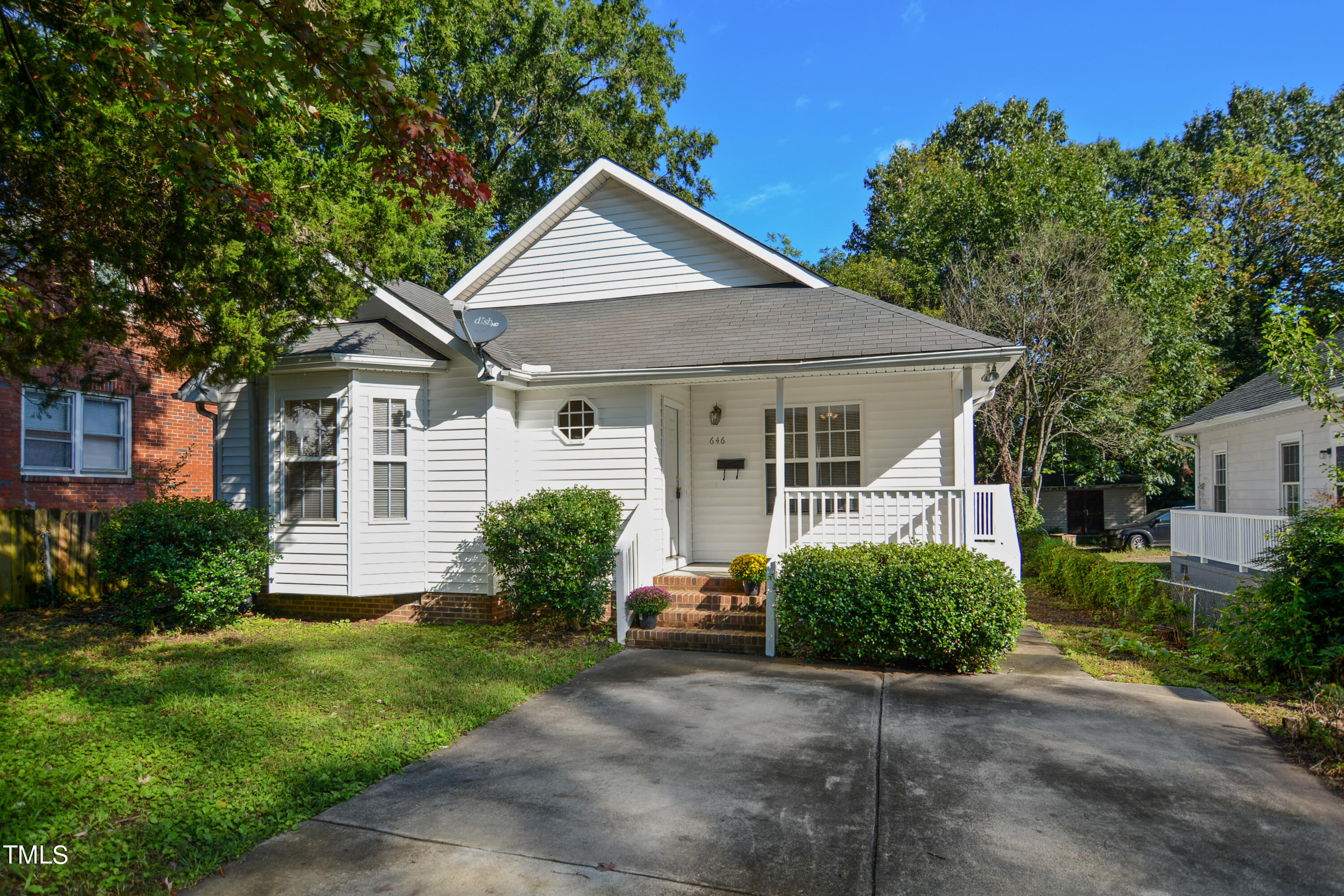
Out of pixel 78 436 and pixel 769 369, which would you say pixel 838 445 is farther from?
pixel 78 436

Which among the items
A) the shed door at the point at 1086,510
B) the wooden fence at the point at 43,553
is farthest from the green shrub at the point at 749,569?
the shed door at the point at 1086,510

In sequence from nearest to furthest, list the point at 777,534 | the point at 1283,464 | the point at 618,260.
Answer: the point at 777,534, the point at 618,260, the point at 1283,464

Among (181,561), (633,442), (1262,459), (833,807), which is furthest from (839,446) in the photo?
(1262,459)

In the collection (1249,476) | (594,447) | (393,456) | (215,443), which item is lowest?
(1249,476)

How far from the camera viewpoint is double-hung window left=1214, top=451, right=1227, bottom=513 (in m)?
15.8

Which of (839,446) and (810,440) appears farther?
(810,440)

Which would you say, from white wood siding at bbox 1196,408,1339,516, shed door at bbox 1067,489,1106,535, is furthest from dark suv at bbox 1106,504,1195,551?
white wood siding at bbox 1196,408,1339,516

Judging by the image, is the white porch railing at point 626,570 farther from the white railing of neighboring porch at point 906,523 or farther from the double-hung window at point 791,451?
the double-hung window at point 791,451

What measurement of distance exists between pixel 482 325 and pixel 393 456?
217cm

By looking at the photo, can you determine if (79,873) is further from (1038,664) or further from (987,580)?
(1038,664)

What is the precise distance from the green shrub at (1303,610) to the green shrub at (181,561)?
1091 centimetres

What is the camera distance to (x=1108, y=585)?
10.8m

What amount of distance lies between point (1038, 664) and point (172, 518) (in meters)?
9.98

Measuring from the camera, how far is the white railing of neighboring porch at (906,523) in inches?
316
